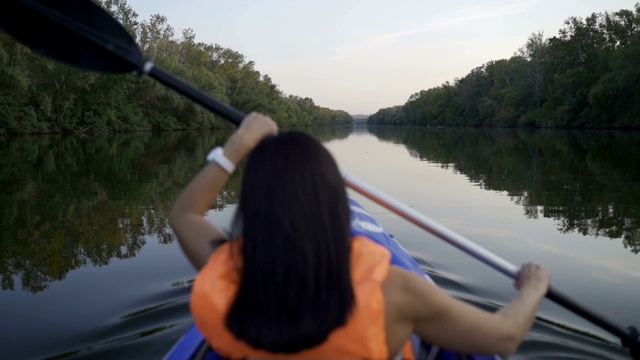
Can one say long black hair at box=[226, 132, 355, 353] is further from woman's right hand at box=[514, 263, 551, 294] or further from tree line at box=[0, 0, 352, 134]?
tree line at box=[0, 0, 352, 134]

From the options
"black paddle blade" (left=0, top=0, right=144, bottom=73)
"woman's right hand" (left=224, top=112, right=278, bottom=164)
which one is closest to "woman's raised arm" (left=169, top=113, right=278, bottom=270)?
"woman's right hand" (left=224, top=112, right=278, bottom=164)

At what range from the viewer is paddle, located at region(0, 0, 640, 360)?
2.11 meters

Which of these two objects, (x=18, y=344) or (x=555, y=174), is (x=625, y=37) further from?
(x=18, y=344)

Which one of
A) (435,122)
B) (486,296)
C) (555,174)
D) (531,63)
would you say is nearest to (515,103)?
(531,63)

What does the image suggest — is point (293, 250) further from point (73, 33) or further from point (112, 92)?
point (112, 92)

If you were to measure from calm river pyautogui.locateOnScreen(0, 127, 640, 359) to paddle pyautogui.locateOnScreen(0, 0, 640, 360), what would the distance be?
0.87 m

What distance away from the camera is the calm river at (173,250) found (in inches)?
143

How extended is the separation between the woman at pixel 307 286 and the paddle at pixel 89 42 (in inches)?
30.9

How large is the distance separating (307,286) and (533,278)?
0.81 m

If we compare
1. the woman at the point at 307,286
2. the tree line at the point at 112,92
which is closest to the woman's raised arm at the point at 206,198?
the woman at the point at 307,286

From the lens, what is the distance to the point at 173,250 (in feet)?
18.4

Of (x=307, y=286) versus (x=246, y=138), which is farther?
(x=246, y=138)

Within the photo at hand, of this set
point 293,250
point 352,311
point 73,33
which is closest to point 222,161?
point 293,250

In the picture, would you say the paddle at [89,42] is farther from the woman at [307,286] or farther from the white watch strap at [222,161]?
the woman at [307,286]
